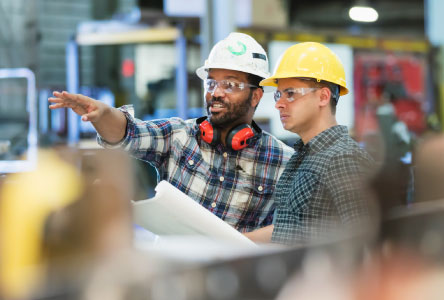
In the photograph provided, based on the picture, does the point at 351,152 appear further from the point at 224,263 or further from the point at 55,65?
the point at 55,65

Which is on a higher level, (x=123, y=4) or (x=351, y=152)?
(x=123, y=4)

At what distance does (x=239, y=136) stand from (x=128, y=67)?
542 cm

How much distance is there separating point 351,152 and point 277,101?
412mm

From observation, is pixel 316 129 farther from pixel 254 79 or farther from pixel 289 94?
pixel 254 79

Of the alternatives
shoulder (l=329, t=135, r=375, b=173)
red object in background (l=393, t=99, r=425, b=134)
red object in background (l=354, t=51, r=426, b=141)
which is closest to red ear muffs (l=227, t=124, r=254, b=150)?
shoulder (l=329, t=135, r=375, b=173)

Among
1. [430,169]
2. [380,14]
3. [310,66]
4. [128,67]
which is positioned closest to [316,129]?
[310,66]

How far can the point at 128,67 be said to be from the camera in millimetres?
7762

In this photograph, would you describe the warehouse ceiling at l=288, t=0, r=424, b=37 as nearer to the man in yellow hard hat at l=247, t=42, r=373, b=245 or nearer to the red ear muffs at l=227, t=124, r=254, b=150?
the red ear muffs at l=227, t=124, r=254, b=150

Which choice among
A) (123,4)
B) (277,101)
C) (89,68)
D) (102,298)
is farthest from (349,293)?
(123,4)

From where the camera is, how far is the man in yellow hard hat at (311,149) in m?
2.00

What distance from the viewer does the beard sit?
256 centimetres

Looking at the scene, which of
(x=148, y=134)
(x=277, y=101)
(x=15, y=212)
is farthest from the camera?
(x=148, y=134)

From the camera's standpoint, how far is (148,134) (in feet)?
8.42

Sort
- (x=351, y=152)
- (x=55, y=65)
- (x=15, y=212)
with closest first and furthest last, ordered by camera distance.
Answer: (x=15, y=212) < (x=351, y=152) < (x=55, y=65)
